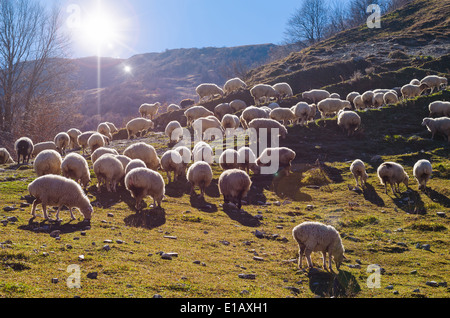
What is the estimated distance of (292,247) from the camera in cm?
919

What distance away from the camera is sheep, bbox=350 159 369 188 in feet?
Result: 48.8

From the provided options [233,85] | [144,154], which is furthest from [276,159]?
[233,85]

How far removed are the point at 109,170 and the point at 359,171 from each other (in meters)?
10.8

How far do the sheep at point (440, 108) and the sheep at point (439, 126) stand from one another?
8.76 ft

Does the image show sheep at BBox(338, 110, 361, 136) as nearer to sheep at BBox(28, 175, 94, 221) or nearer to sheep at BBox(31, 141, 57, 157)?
sheep at BBox(28, 175, 94, 221)

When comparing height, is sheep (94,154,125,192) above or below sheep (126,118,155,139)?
below

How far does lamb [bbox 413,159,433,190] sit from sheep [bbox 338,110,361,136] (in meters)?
7.06

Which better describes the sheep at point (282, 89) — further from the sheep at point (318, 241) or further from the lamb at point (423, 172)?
the sheep at point (318, 241)

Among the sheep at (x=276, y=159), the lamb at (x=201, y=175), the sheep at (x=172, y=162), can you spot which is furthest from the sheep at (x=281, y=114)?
the lamb at (x=201, y=175)

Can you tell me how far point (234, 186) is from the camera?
42.0 feet

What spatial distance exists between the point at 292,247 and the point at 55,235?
6100mm

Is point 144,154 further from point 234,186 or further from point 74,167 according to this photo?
point 234,186

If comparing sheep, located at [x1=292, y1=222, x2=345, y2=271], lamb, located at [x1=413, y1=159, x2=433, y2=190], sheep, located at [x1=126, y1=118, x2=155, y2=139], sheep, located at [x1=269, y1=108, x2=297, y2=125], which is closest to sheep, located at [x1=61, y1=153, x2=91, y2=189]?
sheep, located at [x1=292, y1=222, x2=345, y2=271]
